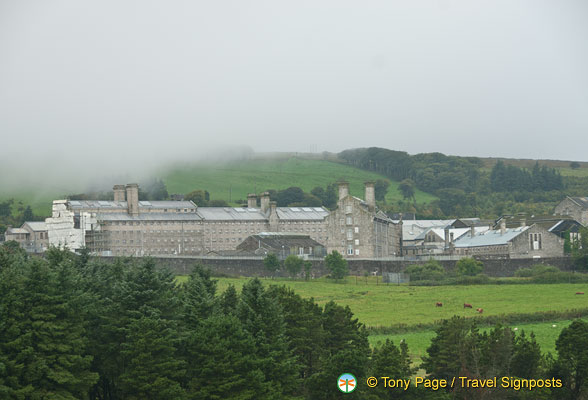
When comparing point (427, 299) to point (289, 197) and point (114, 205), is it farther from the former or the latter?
point (289, 197)

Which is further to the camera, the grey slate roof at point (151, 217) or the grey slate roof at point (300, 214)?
the grey slate roof at point (300, 214)

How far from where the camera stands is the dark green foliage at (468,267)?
96.9 metres

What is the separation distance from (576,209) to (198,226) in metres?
55.4

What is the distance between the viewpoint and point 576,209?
434ft

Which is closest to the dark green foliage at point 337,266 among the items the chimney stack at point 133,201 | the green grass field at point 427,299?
the green grass field at point 427,299

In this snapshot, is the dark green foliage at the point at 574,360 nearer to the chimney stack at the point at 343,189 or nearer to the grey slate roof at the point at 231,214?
the chimney stack at the point at 343,189

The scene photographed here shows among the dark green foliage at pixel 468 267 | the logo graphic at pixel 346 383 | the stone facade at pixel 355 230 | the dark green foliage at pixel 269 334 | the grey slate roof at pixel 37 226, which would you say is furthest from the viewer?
the grey slate roof at pixel 37 226

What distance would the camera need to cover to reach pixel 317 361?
45719 mm

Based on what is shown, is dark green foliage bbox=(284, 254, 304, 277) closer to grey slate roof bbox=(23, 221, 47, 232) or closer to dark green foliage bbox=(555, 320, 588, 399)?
dark green foliage bbox=(555, 320, 588, 399)

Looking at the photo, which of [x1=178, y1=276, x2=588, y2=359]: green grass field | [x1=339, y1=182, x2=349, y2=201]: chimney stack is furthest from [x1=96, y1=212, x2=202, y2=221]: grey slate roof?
[x1=178, y1=276, x2=588, y2=359]: green grass field

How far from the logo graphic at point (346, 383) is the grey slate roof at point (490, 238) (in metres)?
72.2

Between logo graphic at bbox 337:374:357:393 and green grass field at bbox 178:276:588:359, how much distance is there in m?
14.3

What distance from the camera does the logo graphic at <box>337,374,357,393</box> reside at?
38.9 metres

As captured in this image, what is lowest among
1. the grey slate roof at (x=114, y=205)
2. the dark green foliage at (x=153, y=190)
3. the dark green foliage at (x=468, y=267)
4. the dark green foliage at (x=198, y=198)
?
the dark green foliage at (x=468, y=267)
